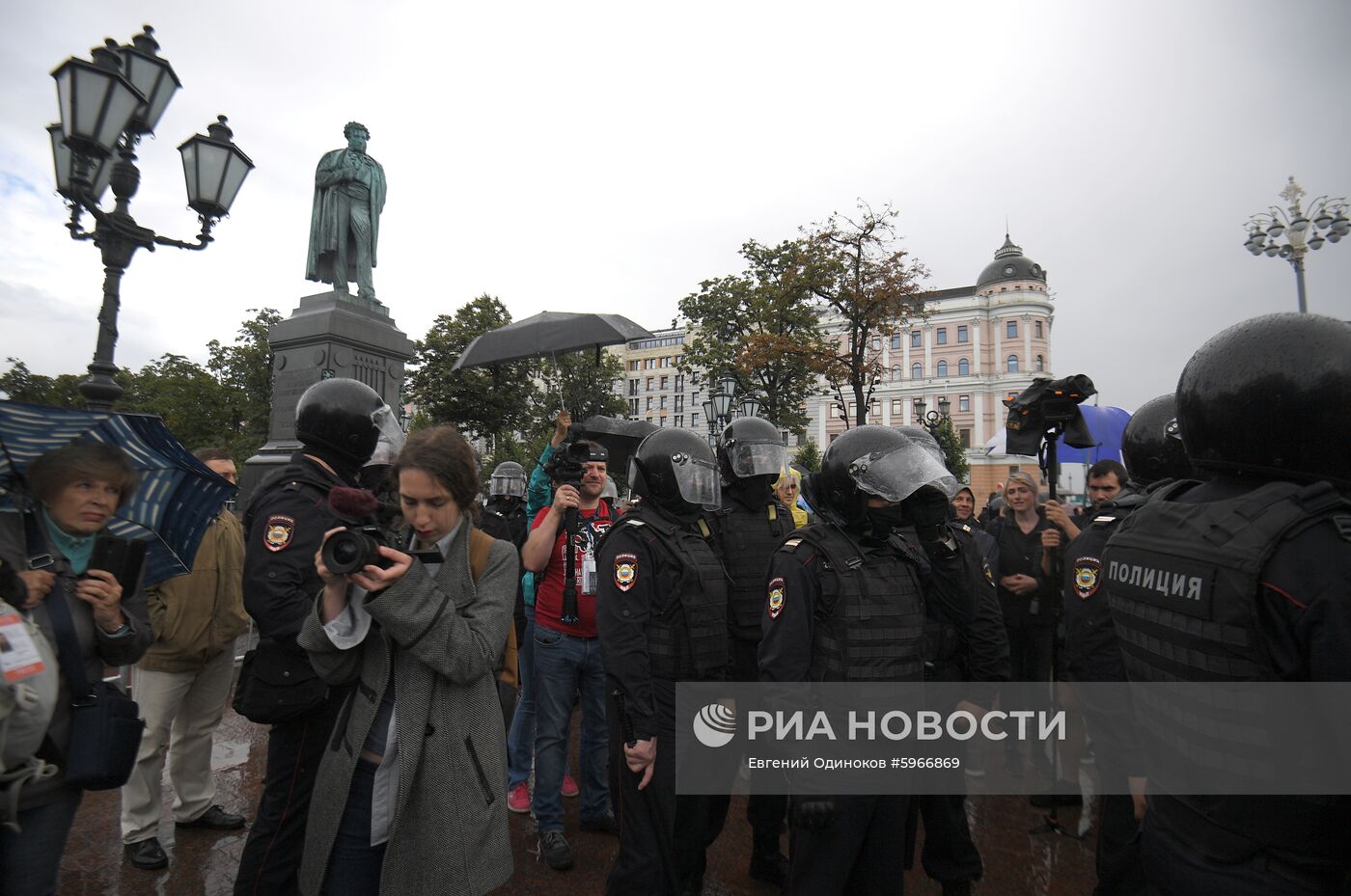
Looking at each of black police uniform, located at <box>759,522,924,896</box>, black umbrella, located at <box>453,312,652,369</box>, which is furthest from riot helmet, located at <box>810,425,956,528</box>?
black umbrella, located at <box>453,312,652,369</box>

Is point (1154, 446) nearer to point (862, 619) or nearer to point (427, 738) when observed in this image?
point (862, 619)

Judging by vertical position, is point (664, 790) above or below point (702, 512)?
below

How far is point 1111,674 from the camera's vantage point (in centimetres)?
365

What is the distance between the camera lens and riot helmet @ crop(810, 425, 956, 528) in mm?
2822

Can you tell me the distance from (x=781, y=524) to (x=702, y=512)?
0.83 metres

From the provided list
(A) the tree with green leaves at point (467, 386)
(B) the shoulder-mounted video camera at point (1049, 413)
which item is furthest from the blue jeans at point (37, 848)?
(A) the tree with green leaves at point (467, 386)

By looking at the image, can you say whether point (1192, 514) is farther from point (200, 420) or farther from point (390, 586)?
point (200, 420)

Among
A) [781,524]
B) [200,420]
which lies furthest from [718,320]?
[781,524]

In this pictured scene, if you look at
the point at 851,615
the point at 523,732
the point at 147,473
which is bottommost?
the point at 523,732

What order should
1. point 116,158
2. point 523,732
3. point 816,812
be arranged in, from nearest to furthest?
point 816,812, point 523,732, point 116,158

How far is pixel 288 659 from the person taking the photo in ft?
7.91

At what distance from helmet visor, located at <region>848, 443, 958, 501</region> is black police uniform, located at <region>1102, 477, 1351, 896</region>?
3.22ft

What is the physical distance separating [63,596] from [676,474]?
228 centimetres

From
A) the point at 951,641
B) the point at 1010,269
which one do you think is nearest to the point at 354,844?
the point at 951,641
